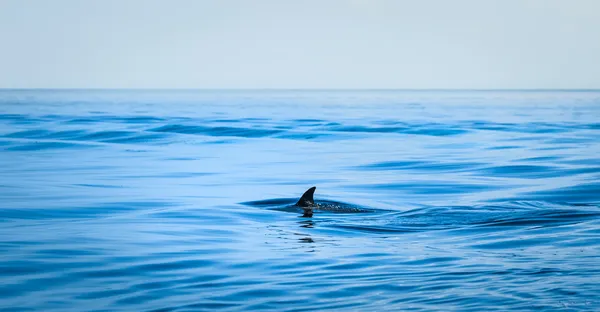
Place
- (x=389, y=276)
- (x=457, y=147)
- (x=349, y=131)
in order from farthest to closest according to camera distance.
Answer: (x=349, y=131) → (x=457, y=147) → (x=389, y=276)

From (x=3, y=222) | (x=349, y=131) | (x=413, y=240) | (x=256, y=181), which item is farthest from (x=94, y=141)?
(x=413, y=240)

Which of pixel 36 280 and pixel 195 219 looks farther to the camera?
pixel 195 219

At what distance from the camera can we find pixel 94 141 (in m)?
45.9

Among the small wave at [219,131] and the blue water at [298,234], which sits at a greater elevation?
the blue water at [298,234]

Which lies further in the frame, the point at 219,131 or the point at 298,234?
the point at 219,131

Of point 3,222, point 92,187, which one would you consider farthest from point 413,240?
point 92,187

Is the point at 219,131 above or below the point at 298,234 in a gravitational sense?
below

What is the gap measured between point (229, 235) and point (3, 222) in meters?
4.46

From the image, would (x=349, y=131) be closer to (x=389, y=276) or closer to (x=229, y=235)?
(x=229, y=235)

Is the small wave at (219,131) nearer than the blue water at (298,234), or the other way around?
the blue water at (298,234)

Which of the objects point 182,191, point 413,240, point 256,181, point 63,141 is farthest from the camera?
point 63,141

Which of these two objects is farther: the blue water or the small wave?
the small wave

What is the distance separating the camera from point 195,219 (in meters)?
17.0

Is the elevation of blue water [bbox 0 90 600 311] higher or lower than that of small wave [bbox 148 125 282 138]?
higher
